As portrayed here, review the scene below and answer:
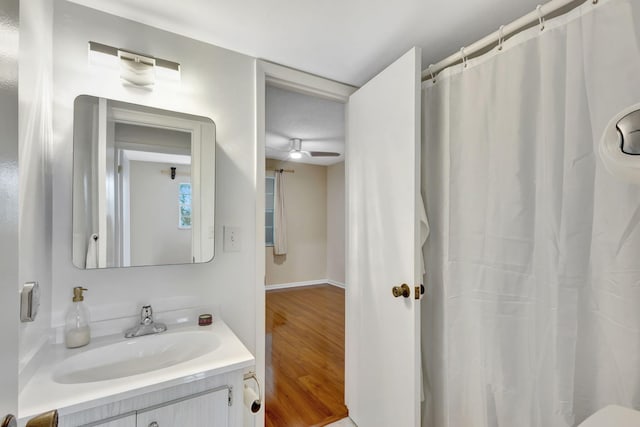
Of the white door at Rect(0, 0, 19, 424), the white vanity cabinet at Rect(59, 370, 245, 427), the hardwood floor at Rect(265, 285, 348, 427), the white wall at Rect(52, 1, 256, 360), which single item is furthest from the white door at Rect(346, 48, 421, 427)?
the white door at Rect(0, 0, 19, 424)

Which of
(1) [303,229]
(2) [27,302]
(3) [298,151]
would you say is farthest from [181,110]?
(1) [303,229]

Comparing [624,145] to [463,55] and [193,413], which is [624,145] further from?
[193,413]

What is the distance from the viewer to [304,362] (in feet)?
8.31

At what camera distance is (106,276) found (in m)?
1.19

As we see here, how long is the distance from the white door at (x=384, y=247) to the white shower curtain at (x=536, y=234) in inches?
9.0

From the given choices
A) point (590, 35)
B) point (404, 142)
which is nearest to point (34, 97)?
point (404, 142)

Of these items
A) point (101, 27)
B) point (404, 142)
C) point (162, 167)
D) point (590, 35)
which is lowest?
point (162, 167)

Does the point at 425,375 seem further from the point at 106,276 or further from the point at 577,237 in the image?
the point at 106,276

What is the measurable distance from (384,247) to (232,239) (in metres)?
0.81

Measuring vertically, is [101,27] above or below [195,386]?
above

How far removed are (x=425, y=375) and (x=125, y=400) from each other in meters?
1.36

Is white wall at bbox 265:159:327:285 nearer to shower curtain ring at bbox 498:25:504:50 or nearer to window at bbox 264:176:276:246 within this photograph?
window at bbox 264:176:276:246

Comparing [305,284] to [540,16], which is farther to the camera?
[305,284]

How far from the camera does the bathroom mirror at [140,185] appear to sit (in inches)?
44.7
